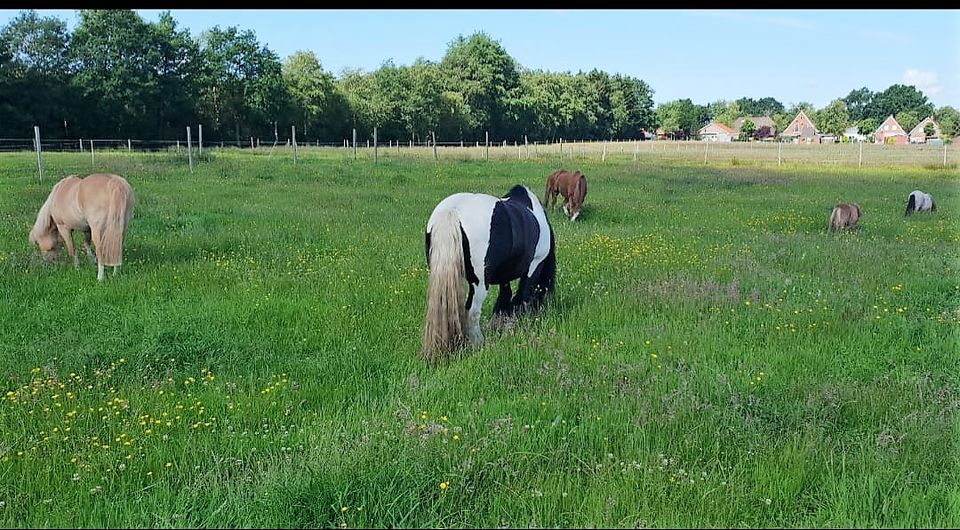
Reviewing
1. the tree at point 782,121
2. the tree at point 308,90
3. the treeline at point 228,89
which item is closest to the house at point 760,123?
the tree at point 782,121

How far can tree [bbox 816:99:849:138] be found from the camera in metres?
108

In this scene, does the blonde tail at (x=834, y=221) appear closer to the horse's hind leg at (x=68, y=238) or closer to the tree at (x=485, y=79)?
the horse's hind leg at (x=68, y=238)

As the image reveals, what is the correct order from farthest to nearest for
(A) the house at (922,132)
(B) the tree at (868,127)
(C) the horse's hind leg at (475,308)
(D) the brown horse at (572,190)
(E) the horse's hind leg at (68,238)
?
(B) the tree at (868,127) < (A) the house at (922,132) < (D) the brown horse at (572,190) < (E) the horse's hind leg at (68,238) < (C) the horse's hind leg at (475,308)

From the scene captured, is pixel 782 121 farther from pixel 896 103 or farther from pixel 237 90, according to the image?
pixel 237 90

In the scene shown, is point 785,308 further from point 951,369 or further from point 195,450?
point 195,450

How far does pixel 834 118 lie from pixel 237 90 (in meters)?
93.3

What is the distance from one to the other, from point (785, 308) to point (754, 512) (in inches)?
172

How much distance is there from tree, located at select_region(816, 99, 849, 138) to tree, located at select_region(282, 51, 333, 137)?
8358 centimetres

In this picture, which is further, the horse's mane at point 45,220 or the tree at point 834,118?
the tree at point 834,118

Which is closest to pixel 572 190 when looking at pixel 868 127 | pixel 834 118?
pixel 868 127

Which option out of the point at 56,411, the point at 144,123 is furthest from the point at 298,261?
the point at 144,123

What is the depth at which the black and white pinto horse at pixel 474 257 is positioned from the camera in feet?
17.5

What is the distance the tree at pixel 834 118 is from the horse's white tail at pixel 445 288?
11912cm

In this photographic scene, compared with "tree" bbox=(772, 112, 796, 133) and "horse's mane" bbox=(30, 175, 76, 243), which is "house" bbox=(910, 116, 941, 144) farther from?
"horse's mane" bbox=(30, 175, 76, 243)
